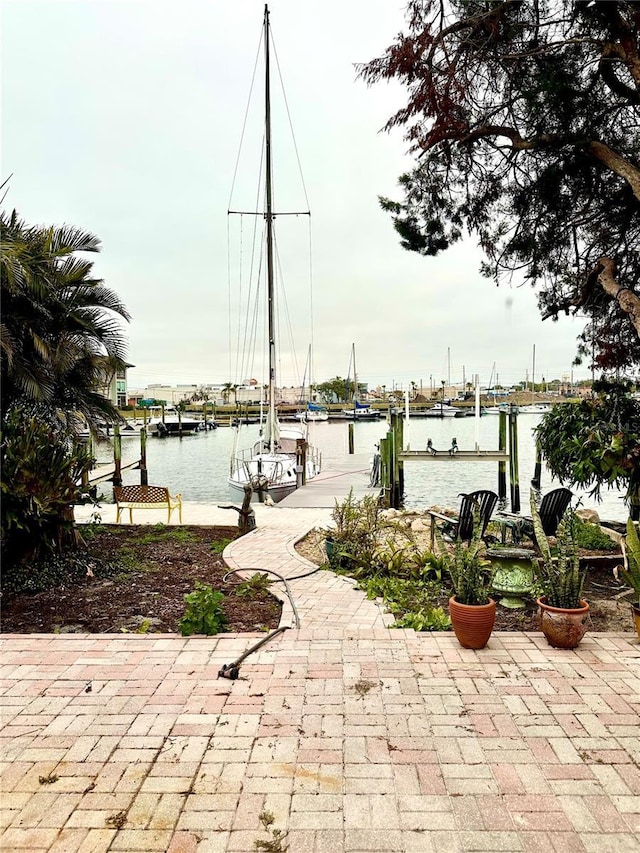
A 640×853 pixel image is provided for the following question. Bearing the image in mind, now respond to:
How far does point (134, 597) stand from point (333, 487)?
961 centimetres

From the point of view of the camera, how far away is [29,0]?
4.56 m

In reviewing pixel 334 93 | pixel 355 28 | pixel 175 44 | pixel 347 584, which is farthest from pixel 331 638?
pixel 175 44

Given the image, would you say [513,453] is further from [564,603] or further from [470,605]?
[470,605]

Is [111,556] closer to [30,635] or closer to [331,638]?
[30,635]

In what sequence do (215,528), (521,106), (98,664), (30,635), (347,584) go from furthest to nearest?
(215,528) → (347,584) → (521,106) → (30,635) → (98,664)

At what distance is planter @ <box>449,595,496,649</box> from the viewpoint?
3588 mm

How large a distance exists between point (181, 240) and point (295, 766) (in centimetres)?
1417

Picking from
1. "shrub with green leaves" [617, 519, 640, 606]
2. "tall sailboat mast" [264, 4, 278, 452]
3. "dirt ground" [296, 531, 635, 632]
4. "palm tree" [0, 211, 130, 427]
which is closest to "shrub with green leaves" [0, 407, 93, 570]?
"palm tree" [0, 211, 130, 427]

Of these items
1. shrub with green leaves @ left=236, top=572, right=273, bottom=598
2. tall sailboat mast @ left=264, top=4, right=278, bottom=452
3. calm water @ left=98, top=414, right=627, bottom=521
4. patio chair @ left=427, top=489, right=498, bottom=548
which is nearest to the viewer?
shrub with green leaves @ left=236, top=572, right=273, bottom=598

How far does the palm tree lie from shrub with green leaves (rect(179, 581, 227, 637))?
222 inches

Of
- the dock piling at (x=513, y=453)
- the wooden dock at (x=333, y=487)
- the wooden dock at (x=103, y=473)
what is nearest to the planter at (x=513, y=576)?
the wooden dock at (x=333, y=487)

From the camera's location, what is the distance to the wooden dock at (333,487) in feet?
39.0

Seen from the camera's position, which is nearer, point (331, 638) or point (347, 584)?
point (331, 638)

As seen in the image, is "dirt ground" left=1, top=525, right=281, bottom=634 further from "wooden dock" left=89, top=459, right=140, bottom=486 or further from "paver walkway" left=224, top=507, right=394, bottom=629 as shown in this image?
"wooden dock" left=89, top=459, right=140, bottom=486
